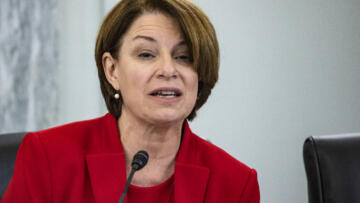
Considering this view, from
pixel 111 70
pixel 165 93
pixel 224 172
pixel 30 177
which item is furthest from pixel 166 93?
pixel 30 177

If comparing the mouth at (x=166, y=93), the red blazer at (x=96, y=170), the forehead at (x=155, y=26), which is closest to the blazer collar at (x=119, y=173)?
the red blazer at (x=96, y=170)

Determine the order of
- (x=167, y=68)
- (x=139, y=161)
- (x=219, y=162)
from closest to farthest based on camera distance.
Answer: (x=139, y=161) < (x=167, y=68) < (x=219, y=162)

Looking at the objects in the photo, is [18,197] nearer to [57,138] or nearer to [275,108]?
[57,138]

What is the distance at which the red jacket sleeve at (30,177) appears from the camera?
126cm

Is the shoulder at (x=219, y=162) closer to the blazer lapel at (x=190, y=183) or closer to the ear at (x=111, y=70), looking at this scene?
the blazer lapel at (x=190, y=183)

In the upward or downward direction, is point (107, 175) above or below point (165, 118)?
below

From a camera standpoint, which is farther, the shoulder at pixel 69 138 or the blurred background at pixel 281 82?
the blurred background at pixel 281 82

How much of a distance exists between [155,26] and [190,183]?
51 cm

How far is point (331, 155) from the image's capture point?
1375 millimetres

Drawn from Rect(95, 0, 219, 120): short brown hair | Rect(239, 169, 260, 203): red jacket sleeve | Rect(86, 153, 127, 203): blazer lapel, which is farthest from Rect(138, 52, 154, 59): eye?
Rect(239, 169, 260, 203): red jacket sleeve

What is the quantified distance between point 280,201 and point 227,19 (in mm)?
1171

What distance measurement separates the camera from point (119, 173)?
1345 mm

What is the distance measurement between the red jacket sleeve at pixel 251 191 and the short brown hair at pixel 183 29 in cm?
33

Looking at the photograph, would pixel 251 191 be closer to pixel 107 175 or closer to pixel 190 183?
pixel 190 183
